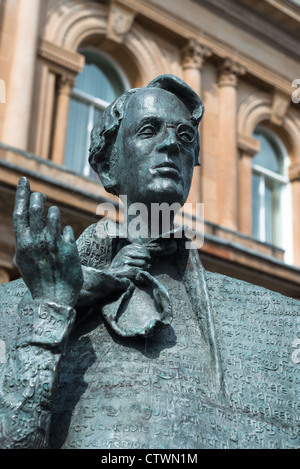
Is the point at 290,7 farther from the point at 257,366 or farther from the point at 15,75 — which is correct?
the point at 257,366

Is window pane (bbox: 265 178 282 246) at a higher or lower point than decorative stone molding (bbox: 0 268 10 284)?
higher

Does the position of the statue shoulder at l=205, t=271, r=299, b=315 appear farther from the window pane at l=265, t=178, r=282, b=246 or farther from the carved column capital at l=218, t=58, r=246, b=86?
the window pane at l=265, t=178, r=282, b=246

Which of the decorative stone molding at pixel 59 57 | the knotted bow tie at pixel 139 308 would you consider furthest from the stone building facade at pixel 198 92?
the knotted bow tie at pixel 139 308

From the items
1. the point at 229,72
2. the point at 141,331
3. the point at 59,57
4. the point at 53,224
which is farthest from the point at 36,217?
the point at 229,72

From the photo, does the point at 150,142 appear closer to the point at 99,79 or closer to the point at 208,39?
the point at 99,79

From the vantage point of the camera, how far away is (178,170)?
2311 mm

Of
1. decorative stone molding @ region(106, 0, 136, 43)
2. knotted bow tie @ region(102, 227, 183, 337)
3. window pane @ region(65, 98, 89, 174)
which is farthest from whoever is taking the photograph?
decorative stone molding @ region(106, 0, 136, 43)

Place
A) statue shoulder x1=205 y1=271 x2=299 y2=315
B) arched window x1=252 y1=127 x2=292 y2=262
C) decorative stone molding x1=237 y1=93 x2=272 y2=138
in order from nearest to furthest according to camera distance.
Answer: statue shoulder x1=205 y1=271 x2=299 y2=315, decorative stone molding x1=237 y1=93 x2=272 y2=138, arched window x1=252 y1=127 x2=292 y2=262

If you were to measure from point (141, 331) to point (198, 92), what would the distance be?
14208 mm

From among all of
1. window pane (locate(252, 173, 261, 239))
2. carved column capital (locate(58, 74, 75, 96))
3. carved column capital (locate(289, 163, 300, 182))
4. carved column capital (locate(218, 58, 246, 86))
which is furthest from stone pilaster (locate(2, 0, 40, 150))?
carved column capital (locate(289, 163, 300, 182))

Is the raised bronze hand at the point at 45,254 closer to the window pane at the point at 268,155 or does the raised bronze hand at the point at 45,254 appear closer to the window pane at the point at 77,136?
the window pane at the point at 77,136

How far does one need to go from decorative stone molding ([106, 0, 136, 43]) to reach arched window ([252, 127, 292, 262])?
14.5 feet

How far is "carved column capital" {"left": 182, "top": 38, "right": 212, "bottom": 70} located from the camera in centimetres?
1589
